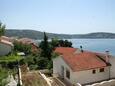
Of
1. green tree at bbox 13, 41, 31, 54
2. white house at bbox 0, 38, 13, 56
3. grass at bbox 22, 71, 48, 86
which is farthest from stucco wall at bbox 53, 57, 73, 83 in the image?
green tree at bbox 13, 41, 31, 54

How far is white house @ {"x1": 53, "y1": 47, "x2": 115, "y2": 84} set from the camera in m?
27.0

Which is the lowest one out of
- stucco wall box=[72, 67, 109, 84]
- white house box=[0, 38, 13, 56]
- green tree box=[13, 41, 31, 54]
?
stucco wall box=[72, 67, 109, 84]

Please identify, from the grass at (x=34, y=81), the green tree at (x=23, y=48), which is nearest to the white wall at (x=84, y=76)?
the grass at (x=34, y=81)

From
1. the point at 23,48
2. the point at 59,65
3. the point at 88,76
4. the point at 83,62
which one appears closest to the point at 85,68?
the point at 88,76

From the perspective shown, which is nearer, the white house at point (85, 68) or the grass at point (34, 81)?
the grass at point (34, 81)

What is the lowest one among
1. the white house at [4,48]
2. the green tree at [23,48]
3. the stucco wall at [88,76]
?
the stucco wall at [88,76]

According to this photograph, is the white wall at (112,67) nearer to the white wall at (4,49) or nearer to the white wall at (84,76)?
the white wall at (84,76)

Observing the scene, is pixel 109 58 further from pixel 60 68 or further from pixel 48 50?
pixel 48 50

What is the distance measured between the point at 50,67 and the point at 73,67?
9.74m

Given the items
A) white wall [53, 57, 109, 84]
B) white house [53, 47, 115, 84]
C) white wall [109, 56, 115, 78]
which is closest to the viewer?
white wall [53, 57, 109, 84]

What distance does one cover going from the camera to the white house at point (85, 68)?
27.0 metres

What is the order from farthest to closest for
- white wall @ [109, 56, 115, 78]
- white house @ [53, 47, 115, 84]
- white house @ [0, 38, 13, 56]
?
white house @ [0, 38, 13, 56]
white wall @ [109, 56, 115, 78]
white house @ [53, 47, 115, 84]

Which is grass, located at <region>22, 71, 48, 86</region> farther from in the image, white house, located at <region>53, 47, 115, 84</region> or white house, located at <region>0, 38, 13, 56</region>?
white house, located at <region>0, 38, 13, 56</region>

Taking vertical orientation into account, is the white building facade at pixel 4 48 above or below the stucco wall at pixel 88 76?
above
